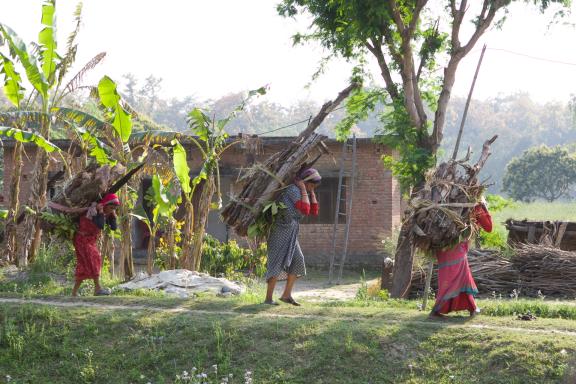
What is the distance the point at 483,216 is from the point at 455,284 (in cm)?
81

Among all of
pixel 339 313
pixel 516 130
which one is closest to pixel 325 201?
pixel 339 313

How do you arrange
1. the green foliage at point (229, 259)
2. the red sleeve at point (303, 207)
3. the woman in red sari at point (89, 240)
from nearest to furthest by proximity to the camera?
1. the red sleeve at point (303, 207)
2. the woman in red sari at point (89, 240)
3. the green foliage at point (229, 259)

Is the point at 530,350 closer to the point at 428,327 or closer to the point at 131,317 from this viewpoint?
the point at 428,327

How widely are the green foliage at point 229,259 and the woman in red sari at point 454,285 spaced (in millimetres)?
6980

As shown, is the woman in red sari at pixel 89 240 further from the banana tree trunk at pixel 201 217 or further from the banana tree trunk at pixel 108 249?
the banana tree trunk at pixel 108 249

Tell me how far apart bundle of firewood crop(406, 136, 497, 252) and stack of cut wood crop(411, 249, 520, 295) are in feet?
14.8

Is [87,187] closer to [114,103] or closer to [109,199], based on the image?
[109,199]

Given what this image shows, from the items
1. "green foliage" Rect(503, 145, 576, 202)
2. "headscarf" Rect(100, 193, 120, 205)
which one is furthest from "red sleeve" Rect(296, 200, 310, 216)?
"green foliage" Rect(503, 145, 576, 202)

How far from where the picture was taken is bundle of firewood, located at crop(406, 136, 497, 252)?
27.5ft

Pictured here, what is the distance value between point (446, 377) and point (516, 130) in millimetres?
68793

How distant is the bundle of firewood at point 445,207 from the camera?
27.5ft

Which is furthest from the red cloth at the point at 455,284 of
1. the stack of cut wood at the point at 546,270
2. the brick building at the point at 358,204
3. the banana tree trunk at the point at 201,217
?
the brick building at the point at 358,204

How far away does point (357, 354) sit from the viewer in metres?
7.44

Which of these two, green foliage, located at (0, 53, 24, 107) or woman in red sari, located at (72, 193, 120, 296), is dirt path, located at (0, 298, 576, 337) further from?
green foliage, located at (0, 53, 24, 107)
